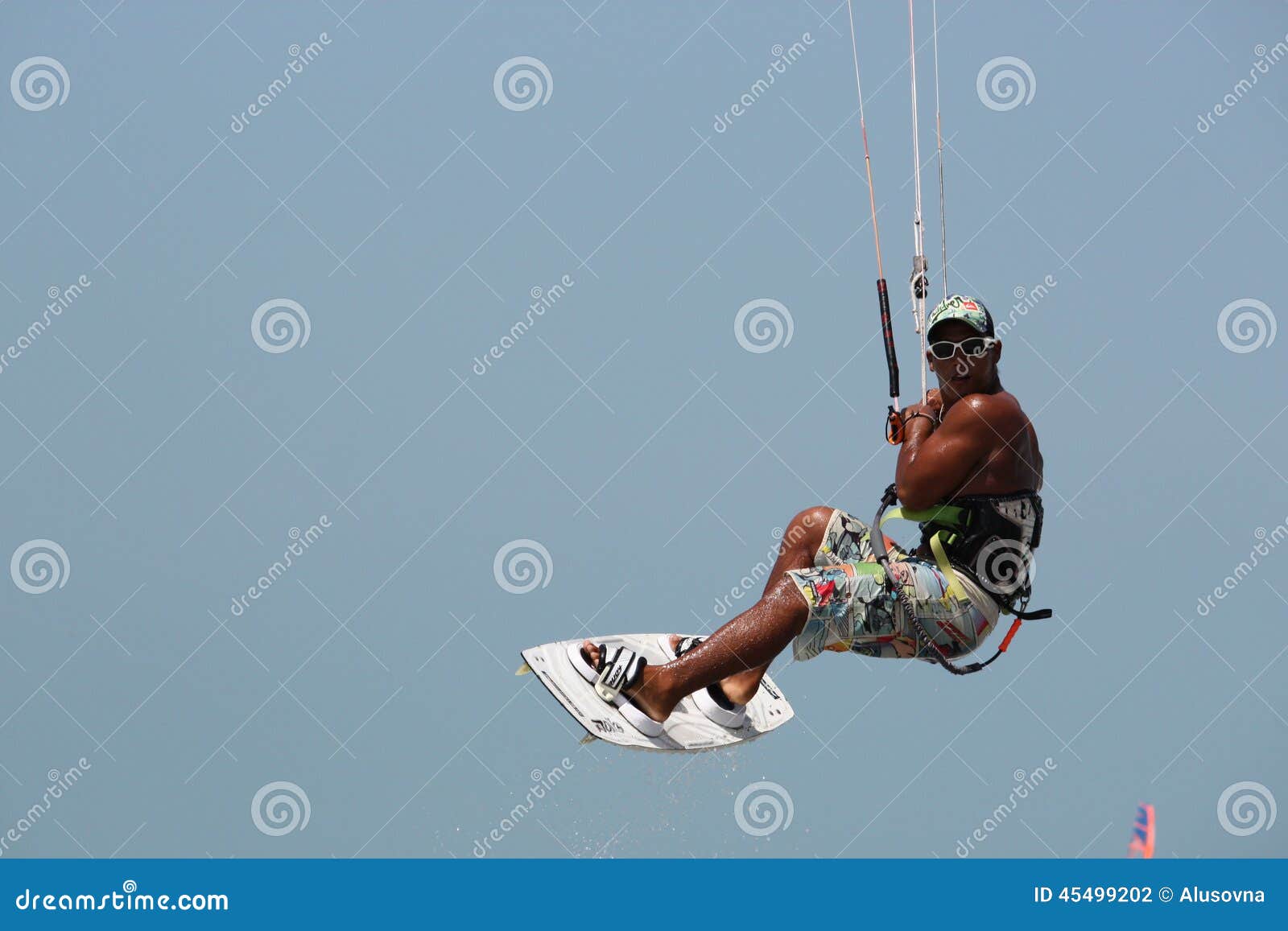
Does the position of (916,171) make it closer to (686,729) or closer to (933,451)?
(933,451)

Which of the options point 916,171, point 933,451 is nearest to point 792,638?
point 933,451

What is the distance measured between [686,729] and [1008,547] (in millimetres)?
1447

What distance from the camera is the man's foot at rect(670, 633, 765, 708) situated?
277 inches

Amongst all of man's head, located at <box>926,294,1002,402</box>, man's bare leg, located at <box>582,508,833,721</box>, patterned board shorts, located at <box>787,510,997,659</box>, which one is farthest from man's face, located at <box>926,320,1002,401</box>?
man's bare leg, located at <box>582,508,833,721</box>

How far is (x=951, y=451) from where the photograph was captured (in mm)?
6590

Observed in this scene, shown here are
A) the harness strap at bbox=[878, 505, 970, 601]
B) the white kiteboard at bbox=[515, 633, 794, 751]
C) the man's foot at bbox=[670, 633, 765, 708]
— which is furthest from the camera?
the man's foot at bbox=[670, 633, 765, 708]

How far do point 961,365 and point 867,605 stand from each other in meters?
0.98

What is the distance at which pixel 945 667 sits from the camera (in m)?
6.90

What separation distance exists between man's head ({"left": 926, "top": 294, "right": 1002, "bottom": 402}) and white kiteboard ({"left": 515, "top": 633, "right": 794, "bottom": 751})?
5.04 feet

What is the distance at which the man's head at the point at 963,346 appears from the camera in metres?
6.58

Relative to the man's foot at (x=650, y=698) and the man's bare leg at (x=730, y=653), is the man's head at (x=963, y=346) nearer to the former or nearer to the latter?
the man's bare leg at (x=730, y=653)

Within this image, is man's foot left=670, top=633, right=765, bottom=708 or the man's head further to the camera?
man's foot left=670, top=633, right=765, bottom=708

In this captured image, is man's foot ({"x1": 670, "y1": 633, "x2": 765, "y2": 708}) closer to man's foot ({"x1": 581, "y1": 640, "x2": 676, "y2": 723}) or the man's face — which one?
man's foot ({"x1": 581, "y1": 640, "x2": 676, "y2": 723})

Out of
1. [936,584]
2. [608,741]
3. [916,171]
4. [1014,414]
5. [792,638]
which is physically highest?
[916,171]
